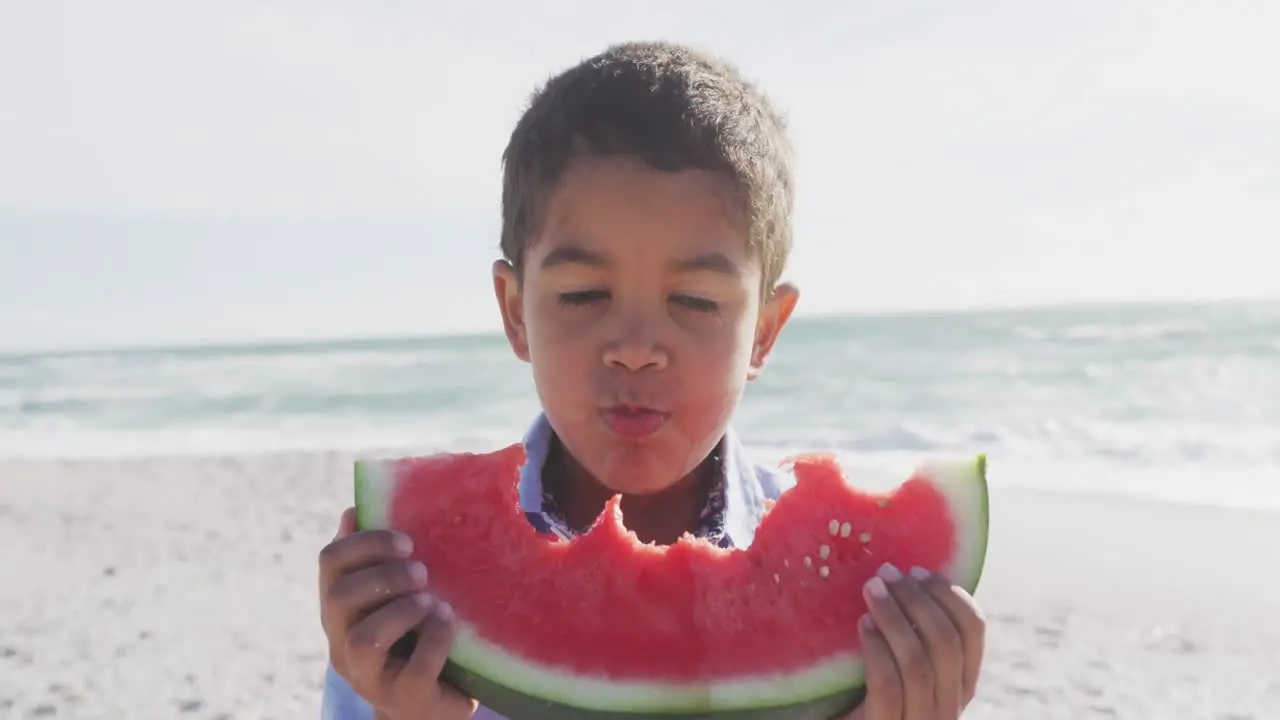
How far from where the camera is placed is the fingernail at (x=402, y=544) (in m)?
1.38

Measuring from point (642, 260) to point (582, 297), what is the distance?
0.44 feet

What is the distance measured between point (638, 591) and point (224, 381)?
22092mm

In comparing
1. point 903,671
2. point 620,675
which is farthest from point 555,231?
point 903,671

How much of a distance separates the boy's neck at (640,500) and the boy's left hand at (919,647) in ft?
2.78

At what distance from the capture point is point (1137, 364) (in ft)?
60.7

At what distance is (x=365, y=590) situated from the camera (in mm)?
1331

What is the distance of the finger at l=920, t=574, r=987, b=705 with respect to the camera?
136cm

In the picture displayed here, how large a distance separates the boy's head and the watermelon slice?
0.24 metres

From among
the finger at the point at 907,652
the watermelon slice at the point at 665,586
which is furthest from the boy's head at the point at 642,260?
the finger at the point at 907,652

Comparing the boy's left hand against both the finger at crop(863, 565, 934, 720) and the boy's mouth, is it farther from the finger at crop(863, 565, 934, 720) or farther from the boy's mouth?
the boy's mouth

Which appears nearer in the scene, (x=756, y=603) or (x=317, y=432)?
(x=756, y=603)

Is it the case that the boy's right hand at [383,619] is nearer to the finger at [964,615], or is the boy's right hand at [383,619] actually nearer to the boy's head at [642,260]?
the boy's head at [642,260]

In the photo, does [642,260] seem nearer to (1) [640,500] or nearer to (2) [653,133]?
(2) [653,133]

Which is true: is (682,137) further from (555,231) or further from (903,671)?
(903,671)
